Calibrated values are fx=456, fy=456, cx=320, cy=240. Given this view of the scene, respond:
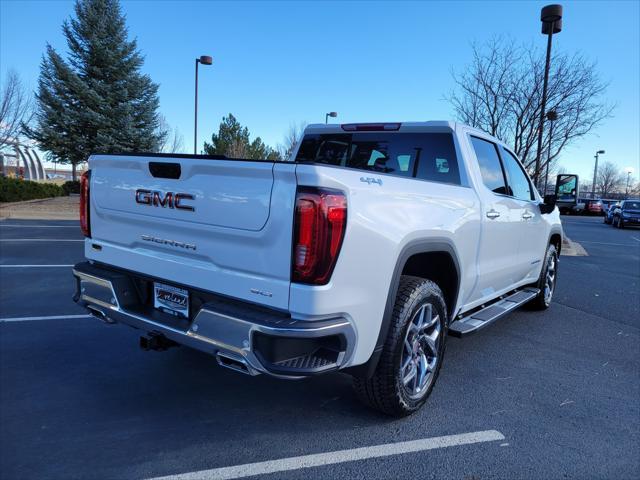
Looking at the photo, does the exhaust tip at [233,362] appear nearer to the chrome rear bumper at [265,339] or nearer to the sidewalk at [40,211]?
the chrome rear bumper at [265,339]

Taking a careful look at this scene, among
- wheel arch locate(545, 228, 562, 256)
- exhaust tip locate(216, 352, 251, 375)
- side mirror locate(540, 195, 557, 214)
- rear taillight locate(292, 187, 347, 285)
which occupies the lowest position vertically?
exhaust tip locate(216, 352, 251, 375)

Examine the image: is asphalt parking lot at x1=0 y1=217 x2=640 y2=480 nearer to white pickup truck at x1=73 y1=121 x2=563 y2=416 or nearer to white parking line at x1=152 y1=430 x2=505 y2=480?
white parking line at x1=152 y1=430 x2=505 y2=480

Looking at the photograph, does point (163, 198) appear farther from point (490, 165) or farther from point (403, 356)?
point (490, 165)

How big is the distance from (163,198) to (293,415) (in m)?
1.63

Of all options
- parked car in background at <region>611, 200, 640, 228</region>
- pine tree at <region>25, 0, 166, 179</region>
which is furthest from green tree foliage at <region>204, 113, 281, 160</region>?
parked car in background at <region>611, 200, 640, 228</region>

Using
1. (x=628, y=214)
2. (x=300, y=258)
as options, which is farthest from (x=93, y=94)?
(x=628, y=214)

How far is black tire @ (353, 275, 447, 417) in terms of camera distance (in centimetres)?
272

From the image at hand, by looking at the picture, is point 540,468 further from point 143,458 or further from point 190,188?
point 190,188

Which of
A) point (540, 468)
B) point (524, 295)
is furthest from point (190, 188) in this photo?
point (524, 295)

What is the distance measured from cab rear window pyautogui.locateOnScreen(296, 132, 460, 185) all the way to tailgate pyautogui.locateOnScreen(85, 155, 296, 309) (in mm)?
1341

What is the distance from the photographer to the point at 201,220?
8.15 ft

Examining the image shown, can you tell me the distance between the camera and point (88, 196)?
3.25 meters

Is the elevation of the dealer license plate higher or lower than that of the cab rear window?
lower

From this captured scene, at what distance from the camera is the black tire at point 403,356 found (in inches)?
107
